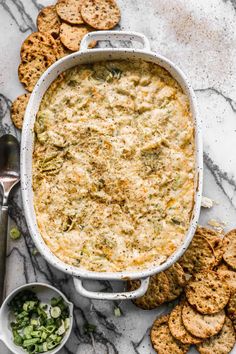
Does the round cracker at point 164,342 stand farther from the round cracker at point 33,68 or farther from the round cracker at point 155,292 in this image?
the round cracker at point 33,68

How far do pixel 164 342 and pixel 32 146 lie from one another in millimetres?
1298

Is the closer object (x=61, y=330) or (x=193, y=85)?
(x=61, y=330)

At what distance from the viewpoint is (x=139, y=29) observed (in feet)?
11.6

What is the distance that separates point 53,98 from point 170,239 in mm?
954

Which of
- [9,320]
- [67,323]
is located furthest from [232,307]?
[9,320]

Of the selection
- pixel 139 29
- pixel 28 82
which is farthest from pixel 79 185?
pixel 139 29

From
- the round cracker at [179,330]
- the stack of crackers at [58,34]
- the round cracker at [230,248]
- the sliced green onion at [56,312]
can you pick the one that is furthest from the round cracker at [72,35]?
the round cracker at [179,330]

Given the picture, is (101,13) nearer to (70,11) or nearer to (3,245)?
(70,11)

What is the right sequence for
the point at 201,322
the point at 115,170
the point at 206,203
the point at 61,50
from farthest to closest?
the point at 61,50
the point at 206,203
the point at 201,322
the point at 115,170

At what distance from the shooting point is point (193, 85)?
348 cm

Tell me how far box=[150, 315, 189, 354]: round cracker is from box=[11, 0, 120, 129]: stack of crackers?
139 centimetres

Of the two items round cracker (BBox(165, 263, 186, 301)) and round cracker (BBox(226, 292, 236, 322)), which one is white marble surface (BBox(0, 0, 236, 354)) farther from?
round cracker (BBox(226, 292, 236, 322))

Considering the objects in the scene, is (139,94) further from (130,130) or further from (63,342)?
(63,342)

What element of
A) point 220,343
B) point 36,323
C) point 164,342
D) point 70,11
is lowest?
point 220,343
